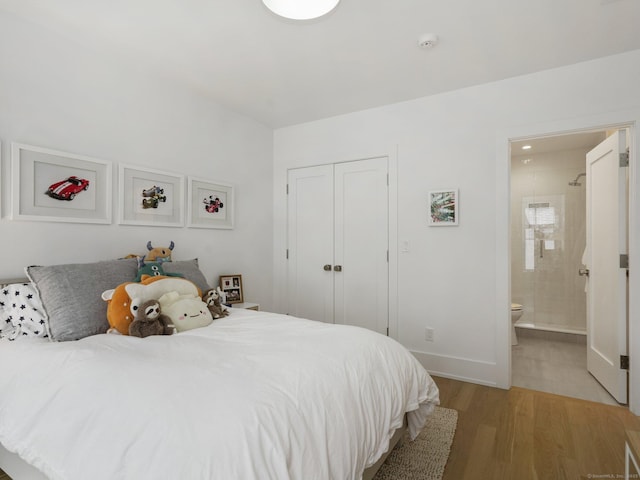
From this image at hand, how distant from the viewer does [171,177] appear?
9.85 ft

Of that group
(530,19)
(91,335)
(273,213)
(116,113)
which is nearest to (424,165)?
(530,19)

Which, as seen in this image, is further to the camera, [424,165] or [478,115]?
[424,165]

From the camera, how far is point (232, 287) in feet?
11.4

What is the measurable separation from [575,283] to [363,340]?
4.17 meters

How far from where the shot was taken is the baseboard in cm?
296

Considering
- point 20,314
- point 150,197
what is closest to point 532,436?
point 20,314

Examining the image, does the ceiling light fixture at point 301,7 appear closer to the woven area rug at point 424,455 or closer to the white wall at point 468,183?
the white wall at point 468,183

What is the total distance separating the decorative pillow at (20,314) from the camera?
1.86 m

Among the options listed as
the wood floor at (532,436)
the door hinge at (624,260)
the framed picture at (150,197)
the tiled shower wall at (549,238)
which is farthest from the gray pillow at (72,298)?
the tiled shower wall at (549,238)

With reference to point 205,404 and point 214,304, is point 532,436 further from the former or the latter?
point 214,304

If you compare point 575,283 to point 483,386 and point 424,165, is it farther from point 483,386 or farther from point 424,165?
point 424,165

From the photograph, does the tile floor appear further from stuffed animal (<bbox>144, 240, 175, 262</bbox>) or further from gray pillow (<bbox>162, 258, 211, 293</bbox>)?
stuffed animal (<bbox>144, 240, 175, 262</bbox>)

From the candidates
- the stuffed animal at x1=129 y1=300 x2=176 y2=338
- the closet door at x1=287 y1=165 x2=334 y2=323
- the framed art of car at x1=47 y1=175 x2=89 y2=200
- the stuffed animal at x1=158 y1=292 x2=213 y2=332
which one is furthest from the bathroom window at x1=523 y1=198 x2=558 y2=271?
the framed art of car at x1=47 y1=175 x2=89 y2=200

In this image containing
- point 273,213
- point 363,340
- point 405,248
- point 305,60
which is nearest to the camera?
point 363,340
